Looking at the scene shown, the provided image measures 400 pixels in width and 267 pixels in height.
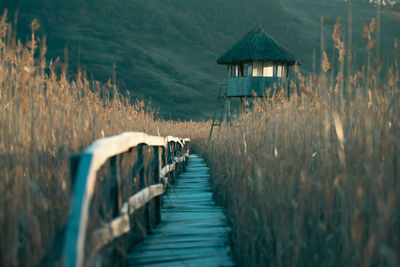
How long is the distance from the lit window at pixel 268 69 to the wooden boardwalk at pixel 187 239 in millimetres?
15217

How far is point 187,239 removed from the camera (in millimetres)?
3215

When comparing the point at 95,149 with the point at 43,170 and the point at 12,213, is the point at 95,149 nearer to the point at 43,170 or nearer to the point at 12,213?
the point at 12,213

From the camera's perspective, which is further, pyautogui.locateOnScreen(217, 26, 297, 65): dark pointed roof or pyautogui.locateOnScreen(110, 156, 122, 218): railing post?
pyautogui.locateOnScreen(217, 26, 297, 65): dark pointed roof

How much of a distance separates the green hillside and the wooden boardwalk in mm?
56238

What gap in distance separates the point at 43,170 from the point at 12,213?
619mm

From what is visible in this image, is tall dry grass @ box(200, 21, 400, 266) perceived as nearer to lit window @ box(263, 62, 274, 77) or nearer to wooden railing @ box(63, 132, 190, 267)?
wooden railing @ box(63, 132, 190, 267)

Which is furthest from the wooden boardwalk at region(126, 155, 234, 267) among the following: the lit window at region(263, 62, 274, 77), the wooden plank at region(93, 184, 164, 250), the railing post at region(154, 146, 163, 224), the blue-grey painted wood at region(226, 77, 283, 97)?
the lit window at region(263, 62, 274, 77)

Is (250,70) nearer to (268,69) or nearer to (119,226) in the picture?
(268,69)

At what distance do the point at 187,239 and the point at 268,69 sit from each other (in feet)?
56.6

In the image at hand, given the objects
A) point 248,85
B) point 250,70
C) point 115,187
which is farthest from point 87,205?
point 250,70

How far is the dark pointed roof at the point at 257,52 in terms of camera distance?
1869 centimetres

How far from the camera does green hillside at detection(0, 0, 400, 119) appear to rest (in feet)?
232

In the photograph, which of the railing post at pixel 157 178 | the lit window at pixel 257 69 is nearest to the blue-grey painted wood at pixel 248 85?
the lit window at pixel 257 69

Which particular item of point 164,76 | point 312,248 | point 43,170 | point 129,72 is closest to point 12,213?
point 43,170
